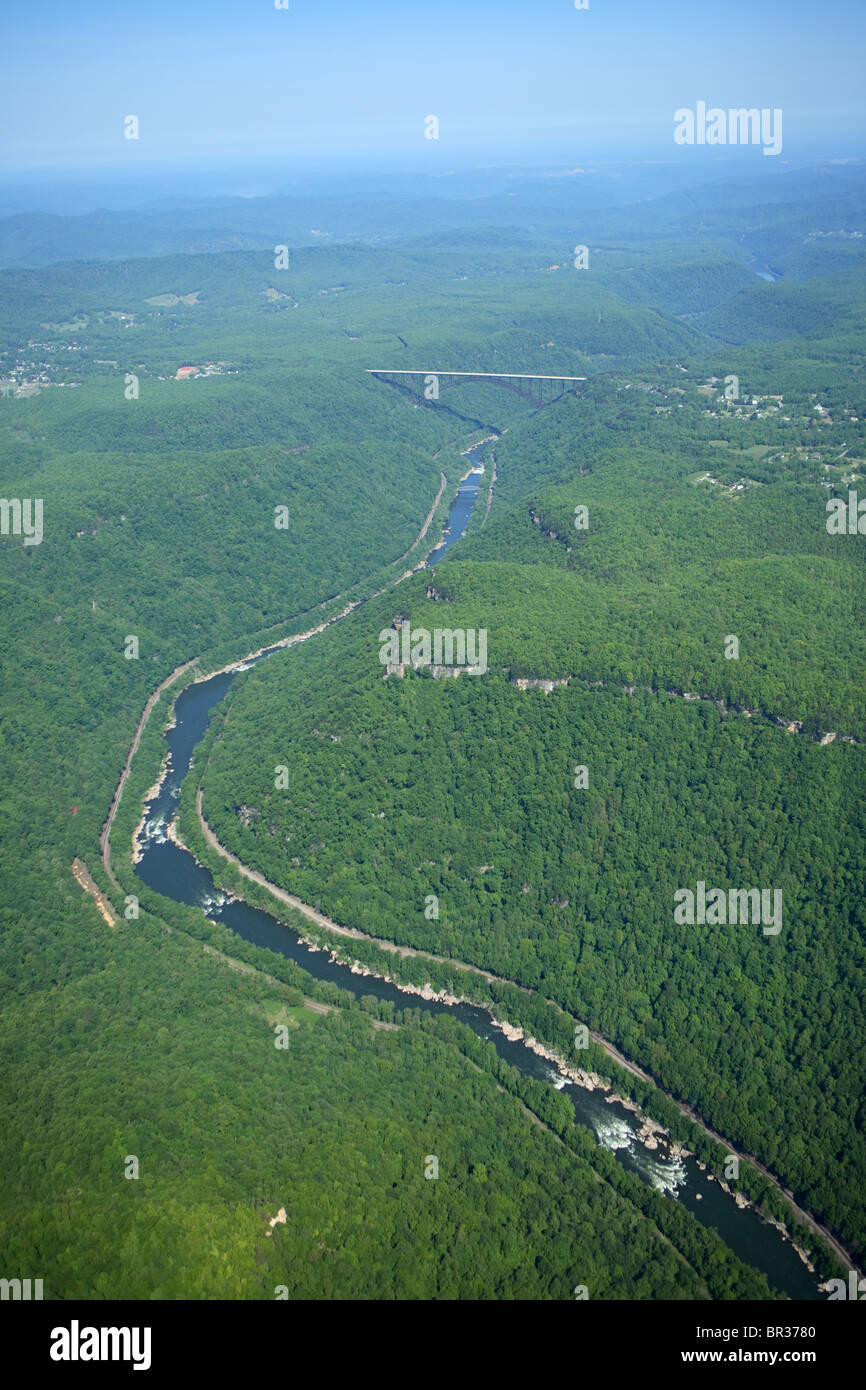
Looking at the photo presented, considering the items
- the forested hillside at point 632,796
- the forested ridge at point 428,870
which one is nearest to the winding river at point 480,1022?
the forested ridge at point 428,870

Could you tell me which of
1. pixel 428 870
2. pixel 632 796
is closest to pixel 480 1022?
pixel 428 870

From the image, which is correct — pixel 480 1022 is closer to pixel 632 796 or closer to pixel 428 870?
pixel 428 870

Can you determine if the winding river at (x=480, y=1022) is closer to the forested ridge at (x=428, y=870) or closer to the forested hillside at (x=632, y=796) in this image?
the forested ridge at (x=428, y=870)

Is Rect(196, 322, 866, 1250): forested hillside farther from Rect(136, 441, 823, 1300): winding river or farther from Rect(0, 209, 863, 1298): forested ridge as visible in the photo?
Rect(136, 441, 823, 1300): winding river

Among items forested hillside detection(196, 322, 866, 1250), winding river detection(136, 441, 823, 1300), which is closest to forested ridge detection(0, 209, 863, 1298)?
forested hillside detection(196, 322, 866, 1250)

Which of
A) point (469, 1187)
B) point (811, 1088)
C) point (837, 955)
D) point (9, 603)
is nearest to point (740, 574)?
point (837, 955)

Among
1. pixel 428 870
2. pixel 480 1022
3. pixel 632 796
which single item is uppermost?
pixel 632 796

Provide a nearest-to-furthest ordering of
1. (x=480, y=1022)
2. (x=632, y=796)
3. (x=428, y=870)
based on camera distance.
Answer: (x=480, y=1022) < (x=632, y=796) < (x=428, y=870)

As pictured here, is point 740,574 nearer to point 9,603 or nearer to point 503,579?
point 503,579
